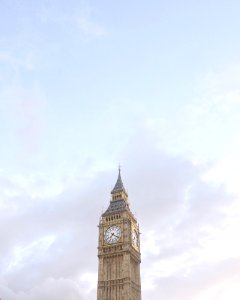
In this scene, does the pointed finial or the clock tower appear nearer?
the clock tower

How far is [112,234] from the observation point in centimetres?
10044

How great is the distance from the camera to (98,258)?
98.8m

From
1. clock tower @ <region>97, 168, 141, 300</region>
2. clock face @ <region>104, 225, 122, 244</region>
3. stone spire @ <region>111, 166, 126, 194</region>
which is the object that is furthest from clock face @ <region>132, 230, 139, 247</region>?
stone spire @ <region>111, 166, 126, 194</region>

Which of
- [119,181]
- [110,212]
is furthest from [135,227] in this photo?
[119,181]

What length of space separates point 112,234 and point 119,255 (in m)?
5.77

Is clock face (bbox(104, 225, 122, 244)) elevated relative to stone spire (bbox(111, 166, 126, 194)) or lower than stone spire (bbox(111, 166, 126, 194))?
lower

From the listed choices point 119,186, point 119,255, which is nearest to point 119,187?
point 119,186

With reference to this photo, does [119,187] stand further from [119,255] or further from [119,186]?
[119,255]

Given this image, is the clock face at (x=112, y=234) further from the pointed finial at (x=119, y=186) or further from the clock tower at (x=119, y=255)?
the pointed finial at (x=119, y=186)

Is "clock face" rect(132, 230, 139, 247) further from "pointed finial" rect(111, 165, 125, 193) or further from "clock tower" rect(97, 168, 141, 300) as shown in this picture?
"pointed finial" rect(111, 165, 125, 193)

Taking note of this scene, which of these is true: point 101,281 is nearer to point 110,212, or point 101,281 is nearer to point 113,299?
point 113,299

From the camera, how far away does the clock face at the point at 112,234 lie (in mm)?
99275

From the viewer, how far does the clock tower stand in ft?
305

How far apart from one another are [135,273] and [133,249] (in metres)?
5.55
